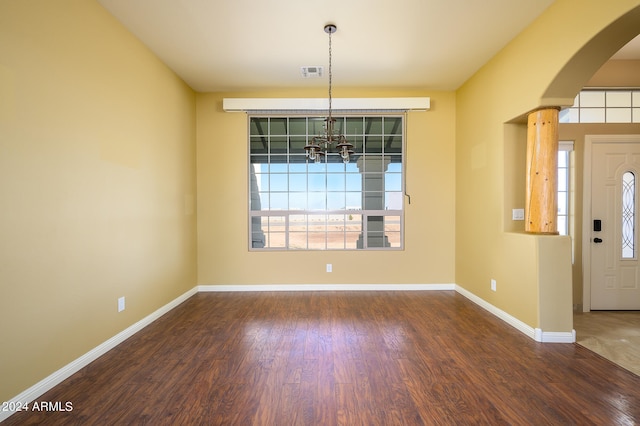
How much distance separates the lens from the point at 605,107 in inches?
137

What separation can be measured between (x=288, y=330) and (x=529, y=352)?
220 cm

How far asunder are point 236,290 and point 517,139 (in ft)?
13.9

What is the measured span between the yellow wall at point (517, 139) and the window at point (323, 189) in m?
1.03

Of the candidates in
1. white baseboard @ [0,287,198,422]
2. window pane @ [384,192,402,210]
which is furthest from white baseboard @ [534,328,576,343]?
white baseboard @ [0,287,198,422]

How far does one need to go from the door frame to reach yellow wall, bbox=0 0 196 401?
204 inches

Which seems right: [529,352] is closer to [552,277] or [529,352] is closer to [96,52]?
[552,277]

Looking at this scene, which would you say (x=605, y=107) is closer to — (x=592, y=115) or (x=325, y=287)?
(x=592, y=115)

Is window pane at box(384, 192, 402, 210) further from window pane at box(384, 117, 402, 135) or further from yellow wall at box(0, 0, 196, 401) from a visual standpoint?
yellow wall at box(0, 0, 196, 401)

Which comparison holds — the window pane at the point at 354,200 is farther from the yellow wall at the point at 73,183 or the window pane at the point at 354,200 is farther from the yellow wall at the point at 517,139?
the yellow wall at the point at 73,183

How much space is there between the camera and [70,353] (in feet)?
6.96

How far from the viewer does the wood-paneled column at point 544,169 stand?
266 cm

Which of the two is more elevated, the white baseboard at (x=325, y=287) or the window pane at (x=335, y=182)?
the window pane at (x=335, y=182)

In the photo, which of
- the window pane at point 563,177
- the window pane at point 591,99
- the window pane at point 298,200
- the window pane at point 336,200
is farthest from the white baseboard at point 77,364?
the window pane at point 591,99

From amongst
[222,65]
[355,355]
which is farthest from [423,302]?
[222,65]
